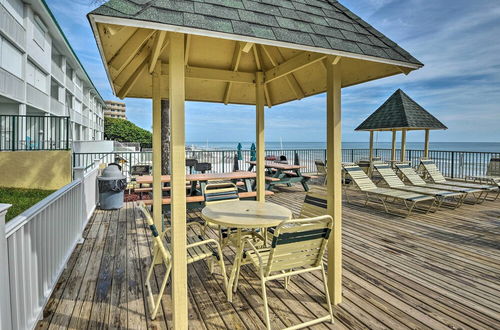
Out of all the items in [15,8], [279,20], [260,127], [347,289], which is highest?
[15,8]

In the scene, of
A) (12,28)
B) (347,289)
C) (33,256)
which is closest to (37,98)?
(12,28)

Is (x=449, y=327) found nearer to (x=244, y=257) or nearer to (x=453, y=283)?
(x=453, y=283)

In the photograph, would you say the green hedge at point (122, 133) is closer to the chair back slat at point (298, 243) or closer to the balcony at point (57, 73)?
the balcony at point (57, 73)

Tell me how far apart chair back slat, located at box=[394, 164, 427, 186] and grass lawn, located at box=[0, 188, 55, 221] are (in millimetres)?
10060

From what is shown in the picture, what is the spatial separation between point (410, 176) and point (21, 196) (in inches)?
A: 435

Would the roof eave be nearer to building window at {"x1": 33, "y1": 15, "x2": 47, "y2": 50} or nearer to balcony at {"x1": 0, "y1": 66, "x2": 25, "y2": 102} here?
balcony at {"x1": 0, "y1": 66, "x2": 25, "y2": 102}

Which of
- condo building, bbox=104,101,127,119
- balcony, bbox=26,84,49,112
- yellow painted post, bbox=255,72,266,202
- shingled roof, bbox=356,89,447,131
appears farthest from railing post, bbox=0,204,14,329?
condo building, bbox=104,101,127,119

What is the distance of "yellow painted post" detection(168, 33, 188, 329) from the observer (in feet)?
6.54

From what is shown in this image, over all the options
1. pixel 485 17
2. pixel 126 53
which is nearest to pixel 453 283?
pixel 126 53

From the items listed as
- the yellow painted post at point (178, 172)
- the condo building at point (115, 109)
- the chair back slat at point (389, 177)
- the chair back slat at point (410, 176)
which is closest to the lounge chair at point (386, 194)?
the chair back slat at point (389, 177)

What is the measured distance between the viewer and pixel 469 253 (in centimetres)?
375

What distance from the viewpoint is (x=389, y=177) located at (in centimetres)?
761

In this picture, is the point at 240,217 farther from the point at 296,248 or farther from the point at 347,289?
the point at 347,289

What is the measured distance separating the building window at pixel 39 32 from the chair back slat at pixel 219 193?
21823mm
